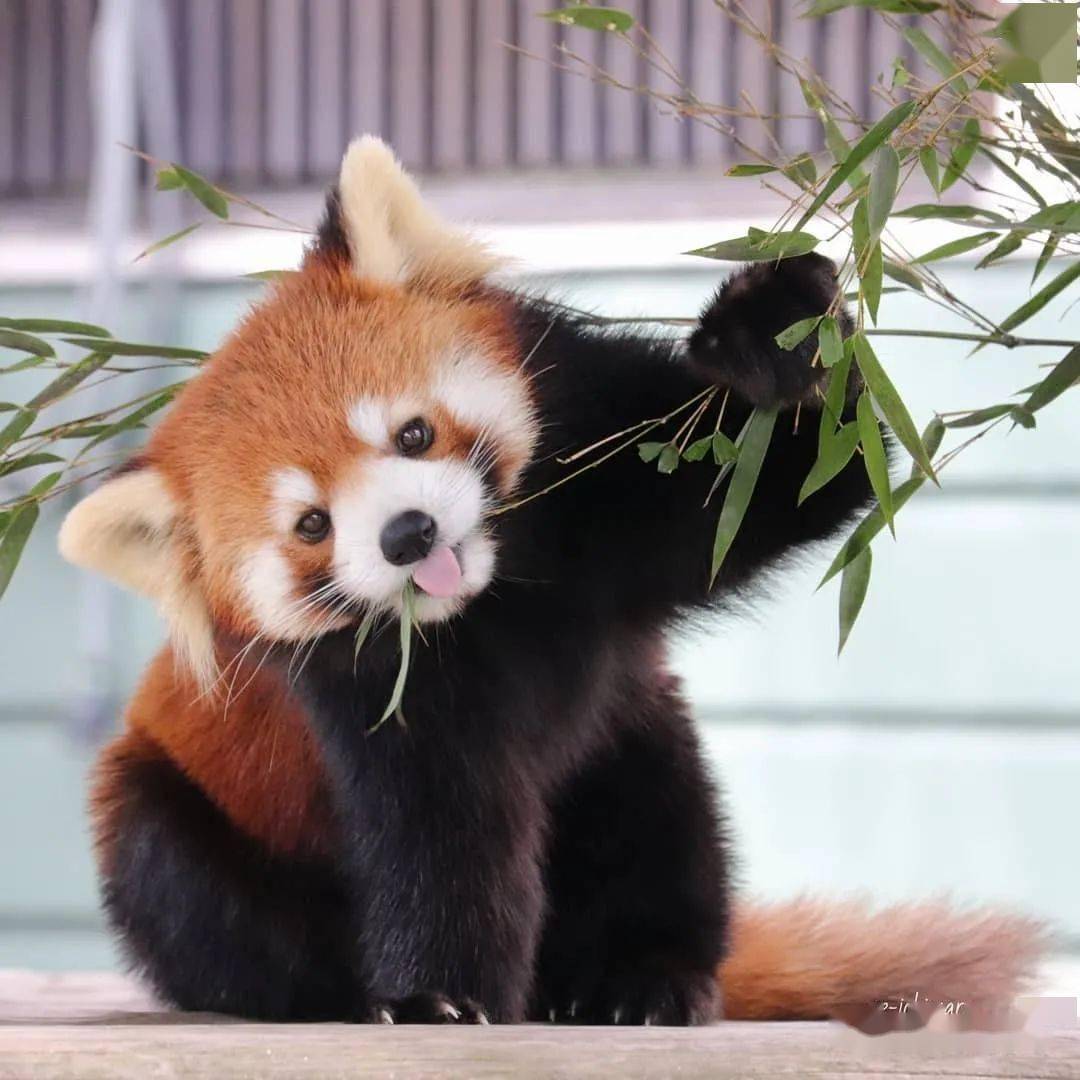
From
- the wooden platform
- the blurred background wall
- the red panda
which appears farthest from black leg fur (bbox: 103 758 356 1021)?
the blurred background wall

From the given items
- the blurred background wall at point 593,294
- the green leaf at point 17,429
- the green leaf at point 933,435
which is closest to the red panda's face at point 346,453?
the green leaf at point 17,429

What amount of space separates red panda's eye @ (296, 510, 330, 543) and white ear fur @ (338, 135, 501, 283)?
0.22 metres

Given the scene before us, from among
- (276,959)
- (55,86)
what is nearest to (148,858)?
(276,959)

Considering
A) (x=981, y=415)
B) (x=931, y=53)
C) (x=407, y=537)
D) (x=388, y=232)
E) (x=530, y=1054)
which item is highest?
(x=931, y=53)

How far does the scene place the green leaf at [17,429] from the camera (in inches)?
45.7

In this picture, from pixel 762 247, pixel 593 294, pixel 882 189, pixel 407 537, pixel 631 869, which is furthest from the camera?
pixel 593 294

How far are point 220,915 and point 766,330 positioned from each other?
2.19ft

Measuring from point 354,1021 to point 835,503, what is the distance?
56 centimetres

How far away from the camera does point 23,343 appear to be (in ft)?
3.86

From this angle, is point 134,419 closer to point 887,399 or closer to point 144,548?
point 144,548

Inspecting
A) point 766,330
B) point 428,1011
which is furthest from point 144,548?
point 766,330

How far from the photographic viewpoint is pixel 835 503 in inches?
47.5

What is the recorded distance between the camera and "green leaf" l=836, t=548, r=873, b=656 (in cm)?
101

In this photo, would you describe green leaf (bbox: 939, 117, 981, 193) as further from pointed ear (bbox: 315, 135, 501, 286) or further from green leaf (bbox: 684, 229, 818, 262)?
pointed ear (bbox: 315, 135, 501, 286)
